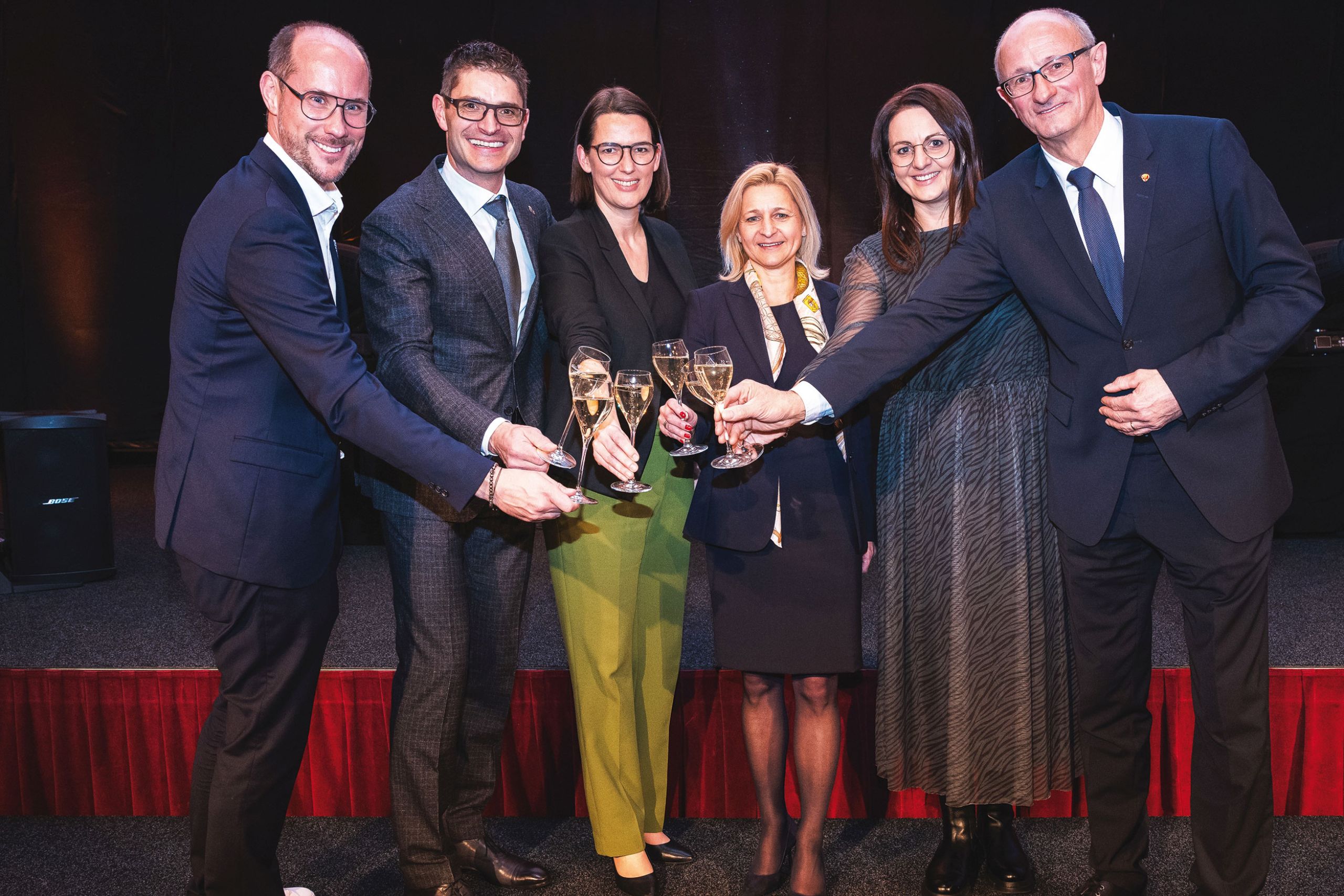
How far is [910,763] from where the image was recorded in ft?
8.00

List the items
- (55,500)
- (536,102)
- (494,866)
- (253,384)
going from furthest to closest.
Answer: (536,102)
(55,500)
(494,866)
(253,384)

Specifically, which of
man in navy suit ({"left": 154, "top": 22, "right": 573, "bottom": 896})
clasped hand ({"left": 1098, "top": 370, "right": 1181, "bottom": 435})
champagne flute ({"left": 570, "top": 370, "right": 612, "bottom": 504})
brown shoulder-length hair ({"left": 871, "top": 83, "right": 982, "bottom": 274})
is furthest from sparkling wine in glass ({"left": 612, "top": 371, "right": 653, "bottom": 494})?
clasped hand ({"left": 1098, "top": 370, "right": 1181, "bottom": 435})

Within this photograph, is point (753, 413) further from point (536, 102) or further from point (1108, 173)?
point (536, 102)

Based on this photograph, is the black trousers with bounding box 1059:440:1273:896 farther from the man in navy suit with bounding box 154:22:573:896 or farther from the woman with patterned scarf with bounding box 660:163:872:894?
the man in navy suit with bounding box 154:22:573:896

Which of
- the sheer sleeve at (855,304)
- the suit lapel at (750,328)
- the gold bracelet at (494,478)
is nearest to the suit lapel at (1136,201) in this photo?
the sheer sleeve at (855,304)

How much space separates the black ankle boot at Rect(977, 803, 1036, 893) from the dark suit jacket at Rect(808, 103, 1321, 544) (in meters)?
0.80

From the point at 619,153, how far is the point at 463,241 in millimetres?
463

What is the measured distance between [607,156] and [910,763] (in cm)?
171

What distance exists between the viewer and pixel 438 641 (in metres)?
2.33

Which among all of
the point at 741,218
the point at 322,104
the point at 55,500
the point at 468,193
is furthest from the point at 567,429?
the point at 55,500

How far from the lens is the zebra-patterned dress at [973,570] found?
231cm

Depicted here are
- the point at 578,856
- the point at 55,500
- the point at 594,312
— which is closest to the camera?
the point at 594,312

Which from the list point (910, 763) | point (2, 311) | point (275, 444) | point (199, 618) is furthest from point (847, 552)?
point (2, 311)

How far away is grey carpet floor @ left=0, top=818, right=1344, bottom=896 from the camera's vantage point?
253cm
